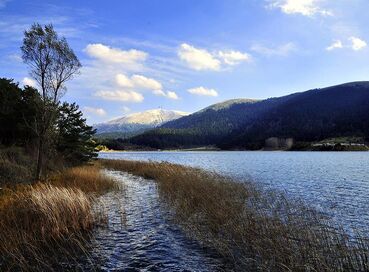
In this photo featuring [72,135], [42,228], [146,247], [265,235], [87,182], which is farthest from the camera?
[72,135]

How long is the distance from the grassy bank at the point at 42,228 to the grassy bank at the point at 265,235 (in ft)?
14.6

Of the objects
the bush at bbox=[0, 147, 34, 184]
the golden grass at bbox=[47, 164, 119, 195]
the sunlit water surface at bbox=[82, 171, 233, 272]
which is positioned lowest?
the sunlit water surface at bbox=[82, 171, 233, 272]

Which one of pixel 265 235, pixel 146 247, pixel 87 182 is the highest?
pixel 87 182

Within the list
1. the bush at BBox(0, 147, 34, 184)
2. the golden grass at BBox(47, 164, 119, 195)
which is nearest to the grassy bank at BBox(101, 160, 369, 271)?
the golden grass at BBox(47, 164, 119, 195)

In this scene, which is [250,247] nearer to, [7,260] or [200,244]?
[200,244]

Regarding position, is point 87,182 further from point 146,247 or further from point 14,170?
point 146,247

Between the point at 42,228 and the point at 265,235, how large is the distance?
7825 millimetres

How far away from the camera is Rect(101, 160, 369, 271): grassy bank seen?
9031 mm

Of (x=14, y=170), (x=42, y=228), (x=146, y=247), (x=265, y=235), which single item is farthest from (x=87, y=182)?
(x=265, y=235)

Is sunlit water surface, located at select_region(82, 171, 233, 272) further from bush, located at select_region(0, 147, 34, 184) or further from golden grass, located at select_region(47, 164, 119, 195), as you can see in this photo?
bush, located at select_region(0, 147, 34, 184)

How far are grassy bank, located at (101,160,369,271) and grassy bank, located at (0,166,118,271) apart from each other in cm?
444

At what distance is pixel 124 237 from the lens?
44.3ft

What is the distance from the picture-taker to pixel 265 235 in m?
11.6

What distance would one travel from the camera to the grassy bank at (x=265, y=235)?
9.03 m
